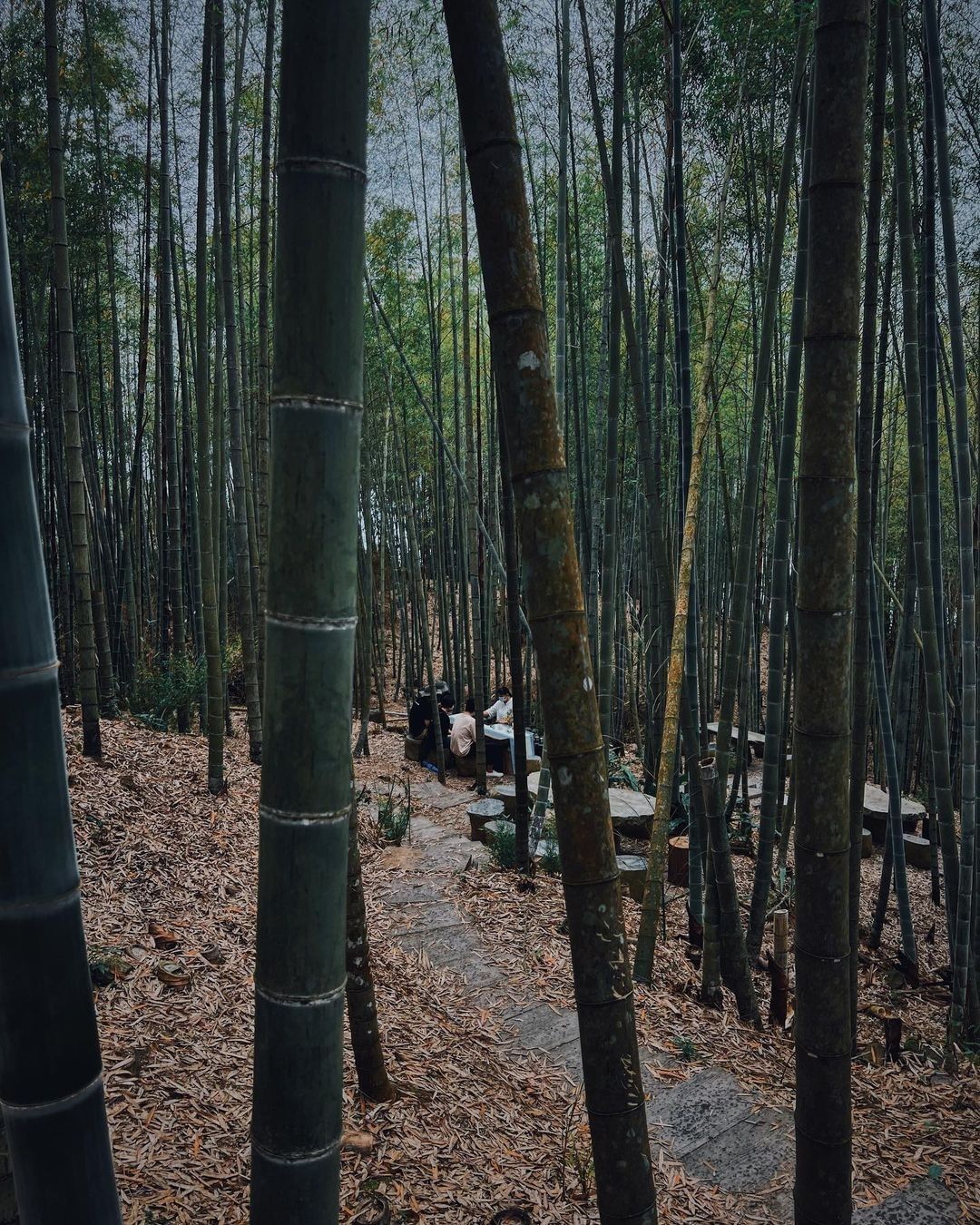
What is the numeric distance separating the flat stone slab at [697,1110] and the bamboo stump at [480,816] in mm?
2329

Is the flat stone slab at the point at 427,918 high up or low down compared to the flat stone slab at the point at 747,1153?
down

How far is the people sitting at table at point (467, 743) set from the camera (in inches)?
252

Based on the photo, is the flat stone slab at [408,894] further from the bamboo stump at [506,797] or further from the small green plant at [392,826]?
the bamboo stump at [506,797]

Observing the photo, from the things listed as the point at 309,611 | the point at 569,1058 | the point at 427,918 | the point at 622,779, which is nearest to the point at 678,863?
the point at 622,779

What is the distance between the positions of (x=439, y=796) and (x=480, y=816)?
3.83 ft

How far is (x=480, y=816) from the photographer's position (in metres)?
4.71

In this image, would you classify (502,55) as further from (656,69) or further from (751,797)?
(751,797)

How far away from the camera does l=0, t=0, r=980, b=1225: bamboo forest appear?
0.67 metres

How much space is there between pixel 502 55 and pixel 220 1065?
2.20m

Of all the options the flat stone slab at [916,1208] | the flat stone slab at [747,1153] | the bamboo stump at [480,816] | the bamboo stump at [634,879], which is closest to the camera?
the flat stone slab at [916,1208]

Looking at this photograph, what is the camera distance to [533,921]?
136 inches

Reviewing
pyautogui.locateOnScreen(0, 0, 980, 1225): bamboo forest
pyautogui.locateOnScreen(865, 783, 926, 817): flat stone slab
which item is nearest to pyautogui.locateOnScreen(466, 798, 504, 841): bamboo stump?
pyautogui.locateOnScreen(0, 0, 980, 1225): bamboo forest

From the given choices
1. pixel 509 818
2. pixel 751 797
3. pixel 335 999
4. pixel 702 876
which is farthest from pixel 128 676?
pixel 335 999

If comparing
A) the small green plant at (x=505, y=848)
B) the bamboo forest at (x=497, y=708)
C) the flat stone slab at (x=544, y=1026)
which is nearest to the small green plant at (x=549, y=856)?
the bamboo forest at (x=497, y=708)
